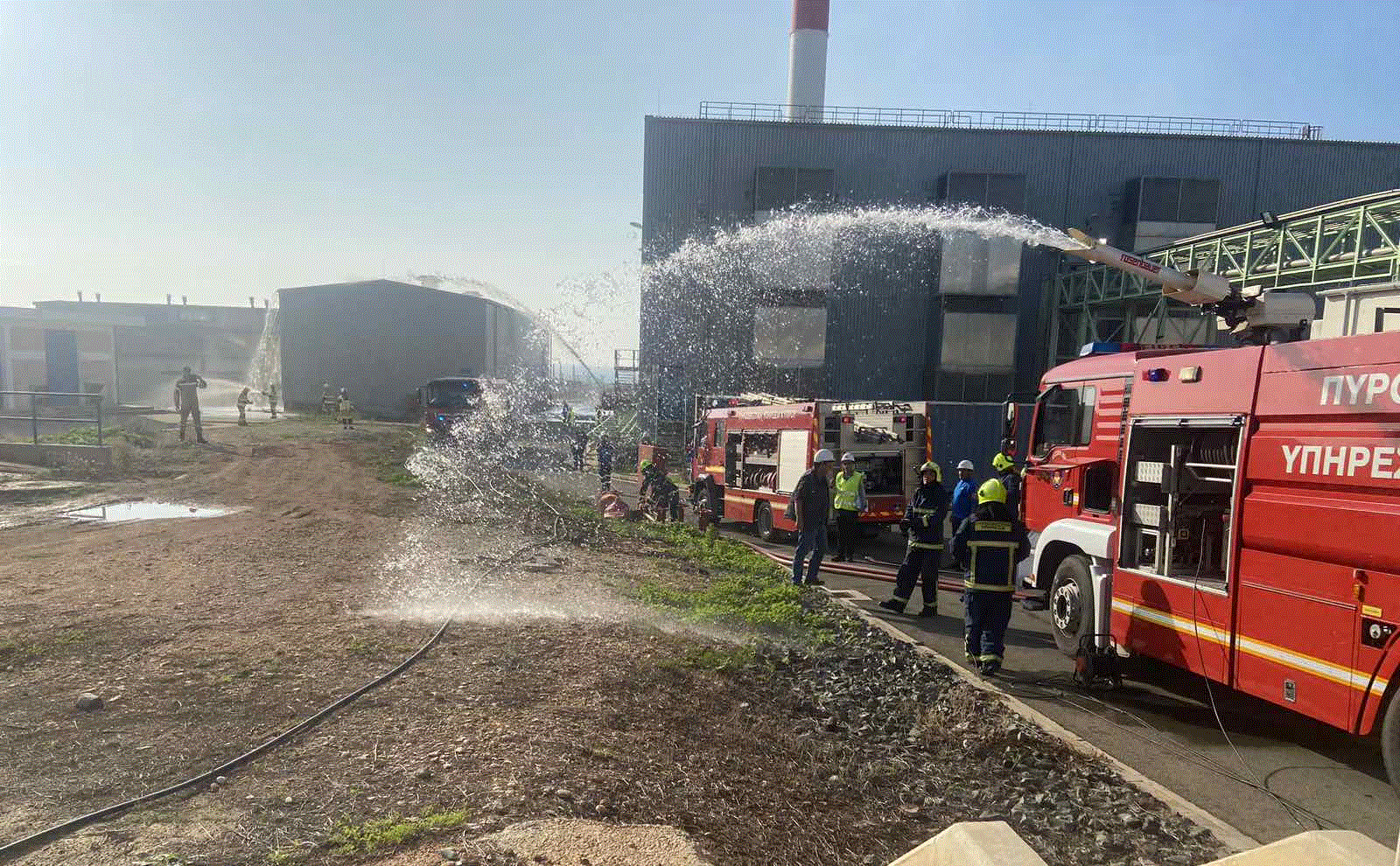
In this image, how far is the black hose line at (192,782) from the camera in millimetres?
3299

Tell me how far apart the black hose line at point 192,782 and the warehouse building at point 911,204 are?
2250 centimetres

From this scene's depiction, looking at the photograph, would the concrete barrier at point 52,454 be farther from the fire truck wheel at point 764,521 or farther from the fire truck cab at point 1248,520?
the fire truck cab at point 1248,520

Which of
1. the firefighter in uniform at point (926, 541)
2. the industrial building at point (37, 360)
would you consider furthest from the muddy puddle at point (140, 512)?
the industrial building at point (37, 360)

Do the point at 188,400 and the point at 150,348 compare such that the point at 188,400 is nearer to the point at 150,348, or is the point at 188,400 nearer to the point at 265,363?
the point at 265,363

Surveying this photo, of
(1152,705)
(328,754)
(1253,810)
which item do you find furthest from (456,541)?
(1253,810)

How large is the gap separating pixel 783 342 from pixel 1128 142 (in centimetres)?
1476

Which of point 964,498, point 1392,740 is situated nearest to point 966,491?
point 964,498

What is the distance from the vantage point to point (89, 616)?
255 inches

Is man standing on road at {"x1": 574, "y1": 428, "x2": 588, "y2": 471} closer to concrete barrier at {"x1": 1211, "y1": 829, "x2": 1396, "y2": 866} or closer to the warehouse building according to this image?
the warehouse building

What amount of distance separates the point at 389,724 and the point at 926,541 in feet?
19.6

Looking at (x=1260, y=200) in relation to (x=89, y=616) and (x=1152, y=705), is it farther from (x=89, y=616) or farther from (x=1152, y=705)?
(x=89, y=616)

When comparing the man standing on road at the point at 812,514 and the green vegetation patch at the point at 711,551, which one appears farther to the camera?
the green vegetation patch at the point at 711,551

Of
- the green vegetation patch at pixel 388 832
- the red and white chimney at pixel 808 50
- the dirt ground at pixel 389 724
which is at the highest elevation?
the red and white chimney at pixel 808 50

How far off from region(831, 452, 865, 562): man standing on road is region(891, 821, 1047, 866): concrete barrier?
9394mm
